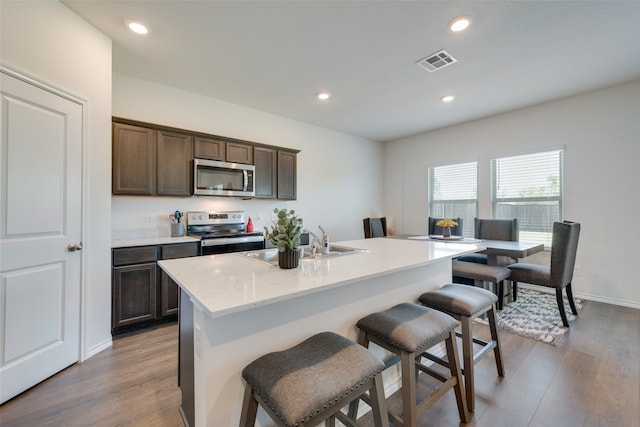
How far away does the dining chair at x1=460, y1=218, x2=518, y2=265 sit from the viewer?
11.8ft

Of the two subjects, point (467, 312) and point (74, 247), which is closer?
point (467, 312)

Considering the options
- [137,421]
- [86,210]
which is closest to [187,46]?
[86,210]

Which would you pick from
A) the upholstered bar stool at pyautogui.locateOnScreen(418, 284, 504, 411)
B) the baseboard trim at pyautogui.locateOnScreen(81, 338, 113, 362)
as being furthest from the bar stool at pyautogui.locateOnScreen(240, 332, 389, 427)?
the baseboard trim at pyautogui.locateOnScreen(81, 338, 113, 362)

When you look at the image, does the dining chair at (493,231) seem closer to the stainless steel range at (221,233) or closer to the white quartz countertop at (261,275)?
the white quartz countertop at (261,275)

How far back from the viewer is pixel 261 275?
1311mm

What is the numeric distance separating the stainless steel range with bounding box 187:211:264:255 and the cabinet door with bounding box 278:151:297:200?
726 millimetres

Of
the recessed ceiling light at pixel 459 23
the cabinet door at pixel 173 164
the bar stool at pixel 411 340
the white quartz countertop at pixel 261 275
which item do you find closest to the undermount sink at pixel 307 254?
the white quartz countertop at pixel 261 275

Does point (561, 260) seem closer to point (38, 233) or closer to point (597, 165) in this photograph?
point (597, 165)

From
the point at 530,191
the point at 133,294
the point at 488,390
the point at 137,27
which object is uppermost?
the point at 137,27

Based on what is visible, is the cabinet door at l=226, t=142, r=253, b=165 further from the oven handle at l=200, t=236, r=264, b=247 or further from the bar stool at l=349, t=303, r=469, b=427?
the bar stool at l=349, t=303, r=469, b=427

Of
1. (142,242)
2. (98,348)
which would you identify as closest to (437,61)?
(142,242)

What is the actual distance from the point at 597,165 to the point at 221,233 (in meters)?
5.04

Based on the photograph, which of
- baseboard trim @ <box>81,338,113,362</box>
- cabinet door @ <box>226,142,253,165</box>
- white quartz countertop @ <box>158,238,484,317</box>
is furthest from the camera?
cabinet door @ <box>226,142,253,165</box>

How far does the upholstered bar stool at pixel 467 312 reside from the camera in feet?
→ 5.27
